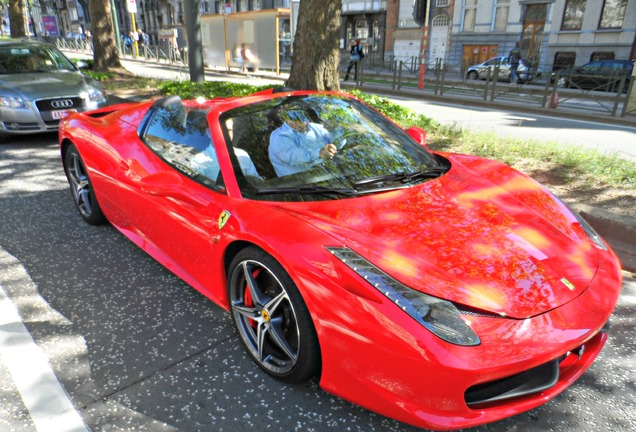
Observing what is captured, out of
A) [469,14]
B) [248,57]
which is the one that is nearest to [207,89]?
[248,57]

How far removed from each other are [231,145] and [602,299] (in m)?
2.04

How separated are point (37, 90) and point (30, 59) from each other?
1.55 m

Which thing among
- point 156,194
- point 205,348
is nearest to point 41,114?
point 156,194

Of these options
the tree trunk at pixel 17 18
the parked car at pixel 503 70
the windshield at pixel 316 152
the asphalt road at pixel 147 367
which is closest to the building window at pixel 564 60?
the parked car at pixel 503 70

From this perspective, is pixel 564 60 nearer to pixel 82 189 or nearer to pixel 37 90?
pixel 37 90

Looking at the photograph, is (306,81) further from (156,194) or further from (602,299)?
(602,299)

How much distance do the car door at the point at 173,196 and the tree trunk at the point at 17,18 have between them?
1926 centimetres

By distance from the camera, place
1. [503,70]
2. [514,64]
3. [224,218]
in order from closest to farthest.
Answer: [224,218]
[514,64]
[503,70]

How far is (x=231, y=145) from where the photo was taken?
106 inches

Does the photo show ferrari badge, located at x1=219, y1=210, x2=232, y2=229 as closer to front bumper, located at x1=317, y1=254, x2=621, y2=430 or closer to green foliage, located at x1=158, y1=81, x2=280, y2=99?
front bumper, located at x1=317, y1=254, x2=621, y2=430

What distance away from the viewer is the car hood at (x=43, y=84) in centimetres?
682

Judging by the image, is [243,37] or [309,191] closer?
[309,191]

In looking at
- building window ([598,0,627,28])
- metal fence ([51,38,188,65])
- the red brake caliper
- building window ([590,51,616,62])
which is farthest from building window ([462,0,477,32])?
the red brake caliper

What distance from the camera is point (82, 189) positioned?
4219mm
